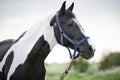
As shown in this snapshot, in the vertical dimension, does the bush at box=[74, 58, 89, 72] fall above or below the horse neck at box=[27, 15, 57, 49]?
below

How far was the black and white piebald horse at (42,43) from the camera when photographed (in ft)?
18.5

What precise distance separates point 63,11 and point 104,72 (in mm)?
14835

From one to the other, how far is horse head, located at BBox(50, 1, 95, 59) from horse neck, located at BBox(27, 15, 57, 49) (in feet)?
0.26

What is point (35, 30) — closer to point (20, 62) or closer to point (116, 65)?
point (20, 62)

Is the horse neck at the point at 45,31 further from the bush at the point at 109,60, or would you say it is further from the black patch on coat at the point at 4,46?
the bush at the point at 109,60

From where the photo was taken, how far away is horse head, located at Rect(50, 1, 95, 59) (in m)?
5.46

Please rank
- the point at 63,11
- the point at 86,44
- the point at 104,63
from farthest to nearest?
1. the point at 104,63
2. the point at 63,11
3. the point at 86,44

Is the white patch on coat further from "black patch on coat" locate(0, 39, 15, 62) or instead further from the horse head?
"black patch on coat" locate(0, 39, 15, 62)

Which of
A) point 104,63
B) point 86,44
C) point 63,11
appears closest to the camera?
point 86,44

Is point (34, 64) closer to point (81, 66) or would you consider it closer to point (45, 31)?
point (45, 31)

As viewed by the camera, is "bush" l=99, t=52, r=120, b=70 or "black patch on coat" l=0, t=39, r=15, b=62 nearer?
"black patch on coat" l=0, t=39, r=15, b=62

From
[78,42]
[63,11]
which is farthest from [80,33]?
[63,11]

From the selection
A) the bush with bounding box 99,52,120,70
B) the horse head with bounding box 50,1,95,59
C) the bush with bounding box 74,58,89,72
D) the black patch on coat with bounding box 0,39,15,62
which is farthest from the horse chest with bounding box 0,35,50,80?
the bush with bounding box 74,58,89,72

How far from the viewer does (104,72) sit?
20.2m
